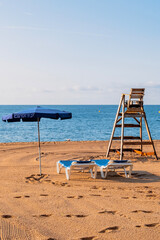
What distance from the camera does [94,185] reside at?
7.26 meters

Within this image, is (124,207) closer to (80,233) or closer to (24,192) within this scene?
(80,233)

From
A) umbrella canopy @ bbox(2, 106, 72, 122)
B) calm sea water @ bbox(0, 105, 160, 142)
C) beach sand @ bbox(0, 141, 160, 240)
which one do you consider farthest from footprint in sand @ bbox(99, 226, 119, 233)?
calm sea water @ bbox(0, 105, 160, 142)

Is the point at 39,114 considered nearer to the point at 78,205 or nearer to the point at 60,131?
the point at 78,205

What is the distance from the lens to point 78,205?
17.8 feet

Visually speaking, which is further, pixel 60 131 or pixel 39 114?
pixel 60 131

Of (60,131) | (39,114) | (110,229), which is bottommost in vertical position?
(110,229)

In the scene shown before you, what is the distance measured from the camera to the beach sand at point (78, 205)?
4.16 meters

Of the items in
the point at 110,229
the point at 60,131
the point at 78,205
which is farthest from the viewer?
the point at 60,131

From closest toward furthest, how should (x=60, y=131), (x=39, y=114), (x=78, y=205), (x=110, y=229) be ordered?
(x=110, y=229) → (x=78, y=205) → (x=39, y=114) → (x=60, y=131)

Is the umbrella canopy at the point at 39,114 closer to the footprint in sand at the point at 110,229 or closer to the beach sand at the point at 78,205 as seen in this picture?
the beach sand at the point at 78,205

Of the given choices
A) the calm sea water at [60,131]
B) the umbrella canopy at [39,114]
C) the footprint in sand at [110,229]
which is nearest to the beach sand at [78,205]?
the footprint in sand at [110,229]

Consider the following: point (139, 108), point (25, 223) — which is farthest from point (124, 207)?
point (139, 108)

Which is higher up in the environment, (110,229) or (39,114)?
(39,114)

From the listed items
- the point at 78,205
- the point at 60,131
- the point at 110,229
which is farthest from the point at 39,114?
the point at 60,131
